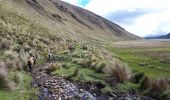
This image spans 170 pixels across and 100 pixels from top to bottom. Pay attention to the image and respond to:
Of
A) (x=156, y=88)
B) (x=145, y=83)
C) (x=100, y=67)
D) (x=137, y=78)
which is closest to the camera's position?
(x=156, y=88)

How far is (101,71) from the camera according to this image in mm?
27266

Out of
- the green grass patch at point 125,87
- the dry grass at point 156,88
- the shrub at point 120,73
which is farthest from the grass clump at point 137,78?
the dry grass at point 156,88

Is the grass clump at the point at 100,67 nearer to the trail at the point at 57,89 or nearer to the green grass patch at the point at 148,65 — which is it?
→ the trail at the point at 57,89

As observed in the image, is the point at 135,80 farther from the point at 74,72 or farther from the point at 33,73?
the point at 33,73

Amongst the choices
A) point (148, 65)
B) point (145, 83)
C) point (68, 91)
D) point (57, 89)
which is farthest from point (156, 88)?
point (148, 65)

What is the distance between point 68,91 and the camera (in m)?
21.1

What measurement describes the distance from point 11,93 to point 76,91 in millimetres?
4077

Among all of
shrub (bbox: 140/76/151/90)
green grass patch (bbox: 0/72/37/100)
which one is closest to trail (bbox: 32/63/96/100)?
green grass patch (bbox: 0/72/37/100)

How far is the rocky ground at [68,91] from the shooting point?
788 inches

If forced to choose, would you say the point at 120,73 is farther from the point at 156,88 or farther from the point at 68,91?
the point at 68,91

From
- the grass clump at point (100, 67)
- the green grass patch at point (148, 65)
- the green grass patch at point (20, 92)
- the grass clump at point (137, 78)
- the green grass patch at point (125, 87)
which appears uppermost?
the grass clump at point (100, 67)

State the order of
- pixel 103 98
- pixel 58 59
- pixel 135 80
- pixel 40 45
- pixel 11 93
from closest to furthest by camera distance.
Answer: pixel 11 93 < pixel 103 98 < pixel 135 80 < pixel 58 59 < pixel 40 45

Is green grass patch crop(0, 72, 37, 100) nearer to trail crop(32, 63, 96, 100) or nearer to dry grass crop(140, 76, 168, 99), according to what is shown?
trail crop(32, 63, 96, 100)

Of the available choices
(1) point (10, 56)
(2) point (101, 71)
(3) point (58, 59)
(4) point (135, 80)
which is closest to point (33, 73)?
(1) point (10, 56)
